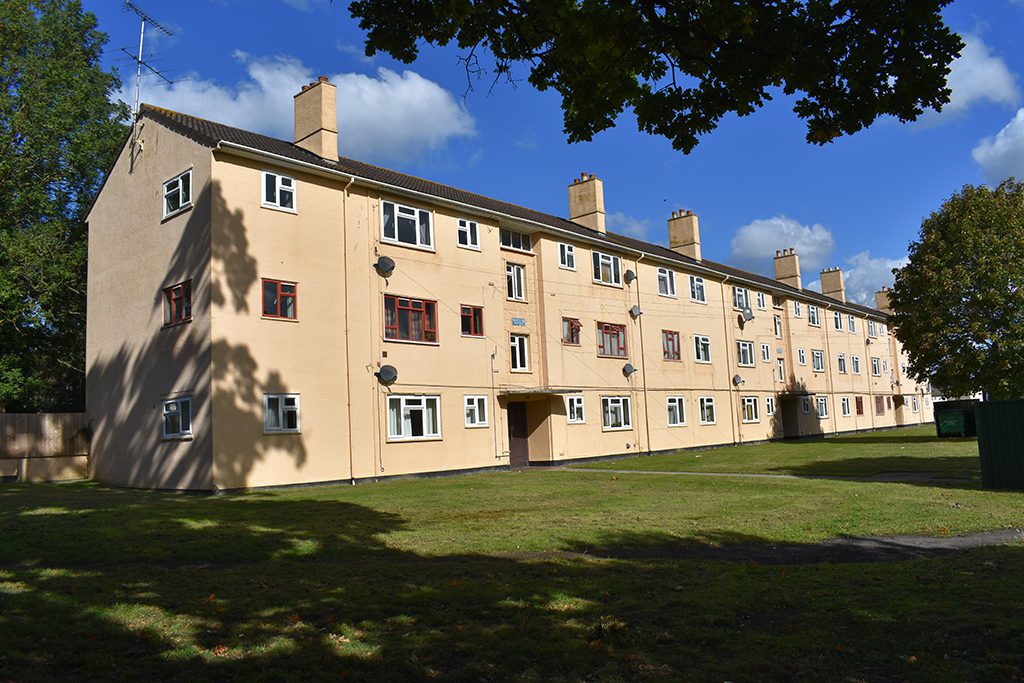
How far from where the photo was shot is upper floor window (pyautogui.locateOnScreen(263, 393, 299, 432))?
21.1 metres

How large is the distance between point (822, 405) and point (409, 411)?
36.9 metres

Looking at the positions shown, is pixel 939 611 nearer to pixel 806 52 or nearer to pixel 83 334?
pixel 806 52

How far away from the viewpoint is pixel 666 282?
3844cm

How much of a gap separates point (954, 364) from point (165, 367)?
31.5 m

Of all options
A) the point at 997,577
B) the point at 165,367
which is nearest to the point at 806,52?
the point at 997,577

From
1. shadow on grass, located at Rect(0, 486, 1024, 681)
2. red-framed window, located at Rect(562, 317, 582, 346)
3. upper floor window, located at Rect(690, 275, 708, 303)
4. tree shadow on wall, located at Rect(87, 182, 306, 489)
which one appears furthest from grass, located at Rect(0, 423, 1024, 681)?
upper floor window, located at Rect(690, 275, 708, 303)

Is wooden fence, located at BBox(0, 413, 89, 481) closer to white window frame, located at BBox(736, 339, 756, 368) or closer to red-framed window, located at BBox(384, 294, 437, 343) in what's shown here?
red-framed window, located at BBox(384, 294, 437, 343)

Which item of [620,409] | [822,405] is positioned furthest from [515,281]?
[822,405]

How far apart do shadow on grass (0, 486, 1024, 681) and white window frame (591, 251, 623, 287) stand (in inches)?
946

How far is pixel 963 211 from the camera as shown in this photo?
34.6 meters

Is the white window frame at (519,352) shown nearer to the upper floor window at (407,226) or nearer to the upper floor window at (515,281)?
the upper floor window at (515,281)

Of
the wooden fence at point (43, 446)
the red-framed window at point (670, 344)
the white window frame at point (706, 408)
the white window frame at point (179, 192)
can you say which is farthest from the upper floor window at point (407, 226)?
the white window frame at point (706, 408)

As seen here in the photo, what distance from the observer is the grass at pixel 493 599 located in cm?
542

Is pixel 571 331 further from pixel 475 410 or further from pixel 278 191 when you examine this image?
pixel 278 191
